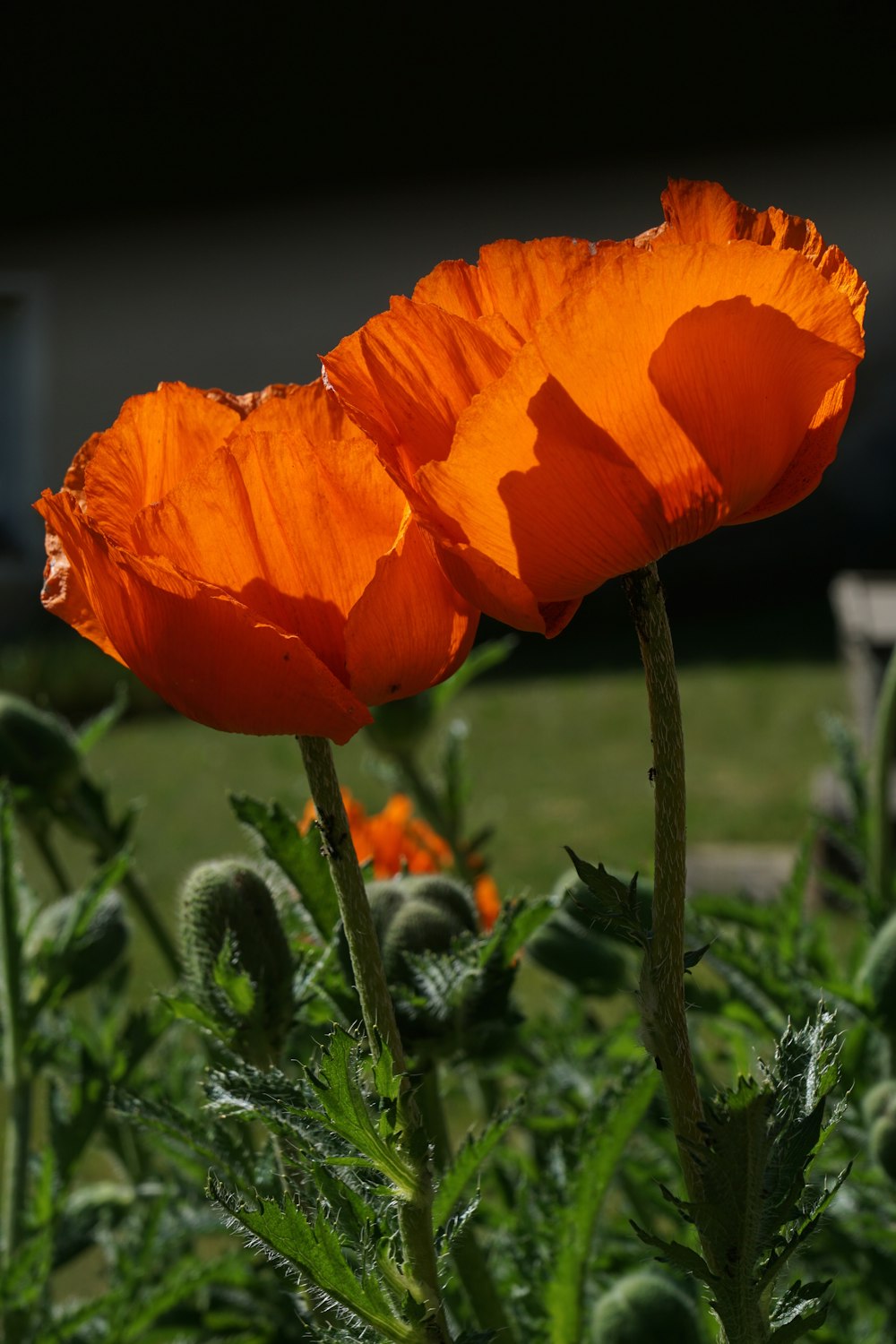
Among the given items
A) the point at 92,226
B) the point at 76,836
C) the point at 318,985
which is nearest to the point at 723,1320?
the point at 318,985

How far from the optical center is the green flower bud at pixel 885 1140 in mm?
803

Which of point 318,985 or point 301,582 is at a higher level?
point 301,582

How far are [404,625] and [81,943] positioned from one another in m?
0.60

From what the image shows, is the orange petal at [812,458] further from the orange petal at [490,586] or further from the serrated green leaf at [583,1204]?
the serrated green leaf at [583,1204]

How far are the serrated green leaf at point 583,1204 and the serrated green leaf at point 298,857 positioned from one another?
160 mm

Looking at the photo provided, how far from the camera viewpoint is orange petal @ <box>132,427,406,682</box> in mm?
493

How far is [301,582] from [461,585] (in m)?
0.07

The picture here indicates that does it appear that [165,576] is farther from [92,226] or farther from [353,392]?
[92,226]

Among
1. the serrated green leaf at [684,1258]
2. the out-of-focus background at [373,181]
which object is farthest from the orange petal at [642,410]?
the out-of-focus background at [373,181]

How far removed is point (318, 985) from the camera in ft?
2.22

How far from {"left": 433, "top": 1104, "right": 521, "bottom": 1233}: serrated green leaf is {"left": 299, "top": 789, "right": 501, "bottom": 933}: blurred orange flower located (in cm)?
24

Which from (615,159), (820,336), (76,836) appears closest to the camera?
(820,336)

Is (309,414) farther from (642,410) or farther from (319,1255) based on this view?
(319,1255)

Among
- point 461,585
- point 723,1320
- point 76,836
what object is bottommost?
point 723,1320
